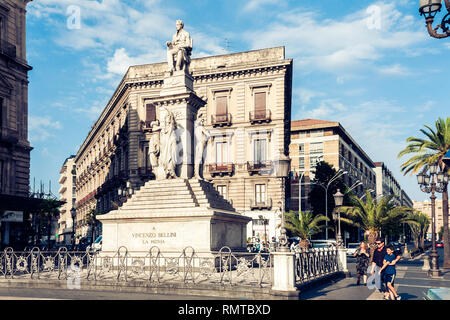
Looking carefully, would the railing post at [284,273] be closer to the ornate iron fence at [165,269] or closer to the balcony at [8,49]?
the ornate iron fence at [165,269]

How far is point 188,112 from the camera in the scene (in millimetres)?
21750

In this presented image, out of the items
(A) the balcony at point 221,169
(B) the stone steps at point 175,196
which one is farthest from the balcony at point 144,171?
(B) the stone steps at point 175,196

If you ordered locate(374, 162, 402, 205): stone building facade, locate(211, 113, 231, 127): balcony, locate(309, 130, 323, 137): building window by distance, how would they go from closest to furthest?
locate(211, 113, 231, 127): balcony
locate(309, 130, 323, 137): building window
locate(374, 162, 402, 205): stone building facade

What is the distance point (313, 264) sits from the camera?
17422 mm

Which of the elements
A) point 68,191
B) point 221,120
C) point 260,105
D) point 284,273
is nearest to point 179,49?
point 284,273

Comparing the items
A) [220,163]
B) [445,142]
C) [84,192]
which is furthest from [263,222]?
[84,192]

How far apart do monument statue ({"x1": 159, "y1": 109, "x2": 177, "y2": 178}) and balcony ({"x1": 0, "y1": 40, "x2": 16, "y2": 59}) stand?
19.7 meters

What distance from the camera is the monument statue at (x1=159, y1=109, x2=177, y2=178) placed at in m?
21.3

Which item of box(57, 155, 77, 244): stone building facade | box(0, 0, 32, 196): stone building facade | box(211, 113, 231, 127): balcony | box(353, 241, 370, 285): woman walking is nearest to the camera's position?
box(353, 241, 370, 285): woman walking

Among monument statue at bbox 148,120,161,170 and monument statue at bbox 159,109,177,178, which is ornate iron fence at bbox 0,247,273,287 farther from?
monument statue at bbox 148,120,161,170

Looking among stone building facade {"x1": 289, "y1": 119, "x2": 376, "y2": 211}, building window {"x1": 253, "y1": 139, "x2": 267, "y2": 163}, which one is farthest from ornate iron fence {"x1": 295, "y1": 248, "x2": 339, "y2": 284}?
stone building facade {"x1": 289, "y1": 119, "x2": 376, "y2": 211}

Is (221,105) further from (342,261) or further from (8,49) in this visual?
(342,261)

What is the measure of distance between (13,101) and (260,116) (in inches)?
922

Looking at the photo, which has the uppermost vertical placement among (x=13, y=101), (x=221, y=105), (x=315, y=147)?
(x=221, y=105)
